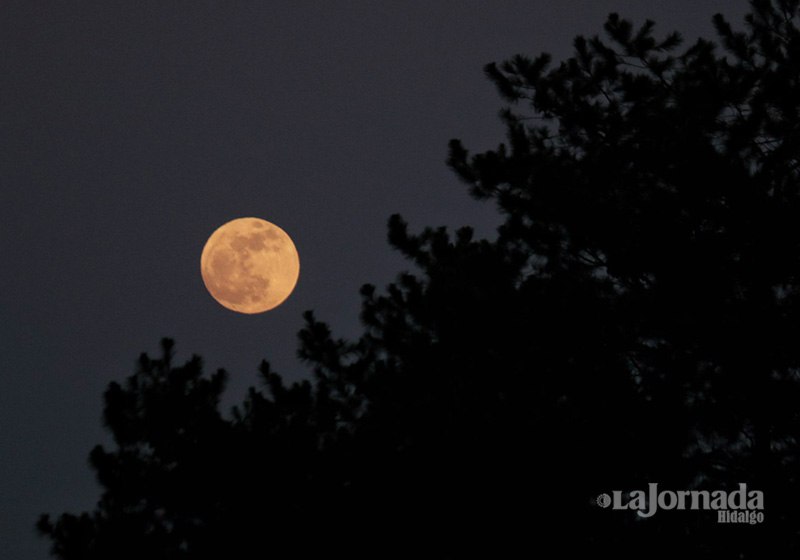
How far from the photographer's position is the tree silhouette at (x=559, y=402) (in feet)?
23.7

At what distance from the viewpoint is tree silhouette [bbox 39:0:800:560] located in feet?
23.7

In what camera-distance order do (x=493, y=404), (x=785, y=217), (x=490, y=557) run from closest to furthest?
(x=490, y=557) < (x=493, y=404) < (x=785, y=217)

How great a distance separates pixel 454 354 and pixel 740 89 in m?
5.32

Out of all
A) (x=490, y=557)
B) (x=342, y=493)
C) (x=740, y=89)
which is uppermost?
(x=740, y=89)

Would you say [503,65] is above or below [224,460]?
above

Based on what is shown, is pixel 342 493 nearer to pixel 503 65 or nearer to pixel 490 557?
pixel 490 557

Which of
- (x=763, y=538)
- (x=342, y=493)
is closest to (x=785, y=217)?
(x=763, y=538)

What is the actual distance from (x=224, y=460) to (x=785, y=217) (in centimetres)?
622

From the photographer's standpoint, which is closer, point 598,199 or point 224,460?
point 224,460

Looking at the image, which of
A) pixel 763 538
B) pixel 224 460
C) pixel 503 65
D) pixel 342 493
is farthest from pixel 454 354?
pixel 503 65

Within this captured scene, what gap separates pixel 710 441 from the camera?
7.93m

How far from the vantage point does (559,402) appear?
762cm

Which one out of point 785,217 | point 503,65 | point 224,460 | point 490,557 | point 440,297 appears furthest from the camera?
point 503,65

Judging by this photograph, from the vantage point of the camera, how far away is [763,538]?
286 inches
